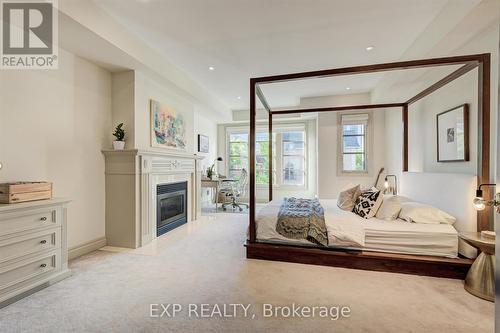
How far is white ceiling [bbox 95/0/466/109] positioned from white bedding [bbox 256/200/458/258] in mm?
2210

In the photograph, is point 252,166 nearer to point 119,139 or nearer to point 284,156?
point 119,139

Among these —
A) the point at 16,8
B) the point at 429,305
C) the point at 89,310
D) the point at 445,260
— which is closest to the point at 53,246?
the point at 89,310

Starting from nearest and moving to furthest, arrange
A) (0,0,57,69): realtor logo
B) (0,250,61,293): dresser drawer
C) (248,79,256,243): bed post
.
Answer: (0,250,61,293): dresser drawer < (0,0,57,69): realtor logo < (248,79,256,243): bed post

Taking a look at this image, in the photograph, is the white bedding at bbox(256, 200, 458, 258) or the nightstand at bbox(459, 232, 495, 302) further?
the white bedding at bbox(256, 200, 458, 258)

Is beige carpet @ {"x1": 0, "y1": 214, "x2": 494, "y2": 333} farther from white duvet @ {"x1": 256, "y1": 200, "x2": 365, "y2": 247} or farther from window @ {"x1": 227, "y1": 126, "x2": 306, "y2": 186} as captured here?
window @ {"x1": 227, "y1": 126, "x2": 306, "y2": 186}

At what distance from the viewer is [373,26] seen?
2678 mm

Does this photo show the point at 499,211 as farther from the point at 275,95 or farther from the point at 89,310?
the point at 275,95

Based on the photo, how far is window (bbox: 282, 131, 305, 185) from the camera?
6.90m

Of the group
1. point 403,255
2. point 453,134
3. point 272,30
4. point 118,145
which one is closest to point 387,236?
point 403,255

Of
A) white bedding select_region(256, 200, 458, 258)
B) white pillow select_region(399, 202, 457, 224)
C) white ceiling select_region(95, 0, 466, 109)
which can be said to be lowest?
white bedding select_region(256, 200, 458, 258)

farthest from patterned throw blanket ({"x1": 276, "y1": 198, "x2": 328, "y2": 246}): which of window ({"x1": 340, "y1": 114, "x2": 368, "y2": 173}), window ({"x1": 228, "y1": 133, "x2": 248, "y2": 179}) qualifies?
window ({"x1": 228, "y1": 133, "x2": 248, "y2": 179})

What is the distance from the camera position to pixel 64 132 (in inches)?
107

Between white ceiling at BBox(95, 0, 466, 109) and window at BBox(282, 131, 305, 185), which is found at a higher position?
white ceiling at BBox(95, 0, 466, 109)

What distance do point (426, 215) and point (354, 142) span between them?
3.07 m
